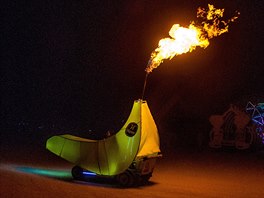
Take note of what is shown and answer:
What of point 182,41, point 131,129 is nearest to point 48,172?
point 131,129

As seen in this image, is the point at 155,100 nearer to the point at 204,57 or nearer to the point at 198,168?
the point at 204,57

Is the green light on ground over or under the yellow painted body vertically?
under

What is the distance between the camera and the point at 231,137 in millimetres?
31141

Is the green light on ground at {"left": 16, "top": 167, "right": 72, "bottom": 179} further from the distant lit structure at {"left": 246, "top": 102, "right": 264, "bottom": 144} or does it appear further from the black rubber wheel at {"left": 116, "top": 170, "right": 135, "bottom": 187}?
the distant lit structure at {"left": 246, "top": 102, "right": 264, "bottom": 144}

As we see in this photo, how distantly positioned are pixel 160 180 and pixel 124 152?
223 cm

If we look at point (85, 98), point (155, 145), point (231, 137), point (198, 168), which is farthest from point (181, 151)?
point (155, 145)

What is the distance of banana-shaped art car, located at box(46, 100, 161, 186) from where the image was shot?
1484 centimetres

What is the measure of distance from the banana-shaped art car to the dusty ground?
0.36 metres

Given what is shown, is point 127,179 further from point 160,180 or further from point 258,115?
point 258,115

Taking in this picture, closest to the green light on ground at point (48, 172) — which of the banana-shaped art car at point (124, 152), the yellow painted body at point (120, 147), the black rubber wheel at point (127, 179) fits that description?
the banana-shaped art car at point (124, 152)

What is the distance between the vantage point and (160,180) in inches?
652

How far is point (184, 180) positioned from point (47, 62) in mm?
→ 20564

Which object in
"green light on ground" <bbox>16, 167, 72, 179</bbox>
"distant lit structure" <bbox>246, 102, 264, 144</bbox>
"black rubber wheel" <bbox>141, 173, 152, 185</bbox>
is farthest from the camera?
"distant lit structure" <bbox>246, 102, 264, 144</bbox>

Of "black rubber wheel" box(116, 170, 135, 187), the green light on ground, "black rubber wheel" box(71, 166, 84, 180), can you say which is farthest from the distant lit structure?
"black rubber wheel" box(116, 170, 135, 187)
